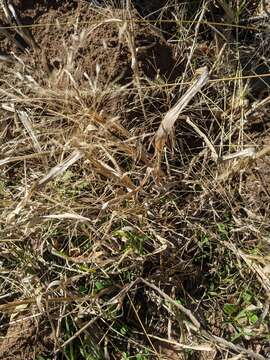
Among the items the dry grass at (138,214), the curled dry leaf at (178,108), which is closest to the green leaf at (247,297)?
the dry grass at (138,214)

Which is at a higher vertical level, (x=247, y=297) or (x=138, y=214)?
(x=138, y=214)

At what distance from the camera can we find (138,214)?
191cm

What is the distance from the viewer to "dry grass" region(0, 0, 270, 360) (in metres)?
1.88

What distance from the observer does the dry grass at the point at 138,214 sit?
188 centimetres

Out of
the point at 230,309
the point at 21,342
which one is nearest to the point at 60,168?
the point at 21,342

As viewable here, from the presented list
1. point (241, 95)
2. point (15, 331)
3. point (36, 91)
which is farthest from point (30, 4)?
point (15, 331)

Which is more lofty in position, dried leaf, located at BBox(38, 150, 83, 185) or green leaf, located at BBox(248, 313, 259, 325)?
dried leaf, located at BBox(38, 150, 83, 185)

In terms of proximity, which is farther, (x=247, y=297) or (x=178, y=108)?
(x=247, y=297)

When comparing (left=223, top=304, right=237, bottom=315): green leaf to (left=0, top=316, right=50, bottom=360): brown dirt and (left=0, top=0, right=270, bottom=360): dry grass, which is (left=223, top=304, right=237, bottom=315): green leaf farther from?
(left=0, top=316, right=50, bottom=360): brown dirt

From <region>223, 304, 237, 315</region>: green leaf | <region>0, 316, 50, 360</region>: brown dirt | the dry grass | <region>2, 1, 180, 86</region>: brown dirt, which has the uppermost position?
<region>2, 1, 180, 86</region>: brown dirt

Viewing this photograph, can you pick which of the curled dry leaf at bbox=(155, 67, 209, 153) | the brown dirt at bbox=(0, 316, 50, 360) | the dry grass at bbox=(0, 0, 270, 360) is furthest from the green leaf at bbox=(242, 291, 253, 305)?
the brown dirt at bbox=(0, 316, 50, 360)

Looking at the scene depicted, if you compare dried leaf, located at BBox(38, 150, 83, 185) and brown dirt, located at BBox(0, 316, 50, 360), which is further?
brown dirt, located at BBox(0, 316, 50, 360)

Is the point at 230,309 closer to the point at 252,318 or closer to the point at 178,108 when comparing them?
the point at 252,318

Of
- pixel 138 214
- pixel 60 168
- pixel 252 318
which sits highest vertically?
pixel 60 168
